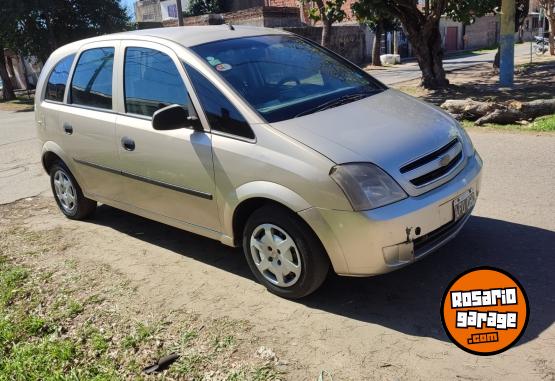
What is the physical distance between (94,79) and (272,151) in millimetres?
2315

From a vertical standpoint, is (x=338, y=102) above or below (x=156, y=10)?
below

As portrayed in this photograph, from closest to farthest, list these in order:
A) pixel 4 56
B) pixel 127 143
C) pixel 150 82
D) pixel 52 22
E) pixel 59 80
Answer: pixel 150 82 < pixel 127 143 < pixel 59 80 < pixel 52 22 < pixel 4 56

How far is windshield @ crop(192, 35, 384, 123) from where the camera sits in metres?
3.72

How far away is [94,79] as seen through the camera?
15.7 feet

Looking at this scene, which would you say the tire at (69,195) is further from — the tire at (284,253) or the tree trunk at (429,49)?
the tree trunk at (429,49)

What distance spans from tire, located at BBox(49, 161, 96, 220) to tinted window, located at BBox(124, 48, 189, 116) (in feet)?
4.83

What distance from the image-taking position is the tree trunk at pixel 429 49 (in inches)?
533

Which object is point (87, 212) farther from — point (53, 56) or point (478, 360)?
point (478, 360)

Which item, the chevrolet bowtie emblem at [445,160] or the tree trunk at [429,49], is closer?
the chevrolet bowtie emblem at [445,160]

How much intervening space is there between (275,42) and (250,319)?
234 centimetres

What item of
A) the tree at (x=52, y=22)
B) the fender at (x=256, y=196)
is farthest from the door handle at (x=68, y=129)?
the tree at (x=52, y=22)

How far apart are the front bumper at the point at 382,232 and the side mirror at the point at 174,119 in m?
1.12

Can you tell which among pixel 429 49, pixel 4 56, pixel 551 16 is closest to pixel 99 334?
pixel 429 49

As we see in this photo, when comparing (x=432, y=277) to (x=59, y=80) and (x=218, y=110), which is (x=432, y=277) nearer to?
(x=218, y=110)
